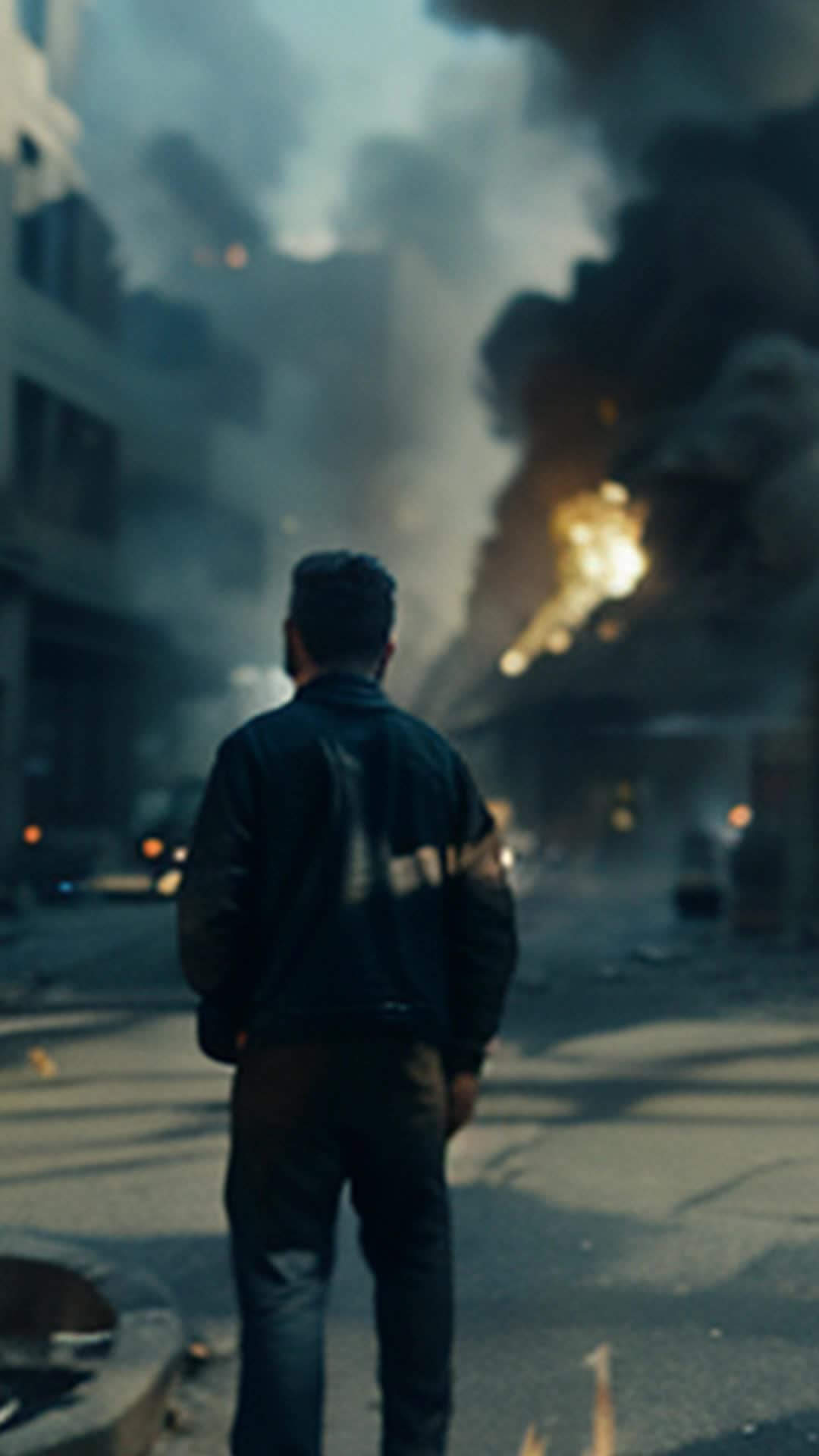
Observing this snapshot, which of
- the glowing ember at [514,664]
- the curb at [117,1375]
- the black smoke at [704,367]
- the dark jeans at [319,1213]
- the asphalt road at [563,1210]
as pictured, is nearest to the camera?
the dark jeans at [319,1213]

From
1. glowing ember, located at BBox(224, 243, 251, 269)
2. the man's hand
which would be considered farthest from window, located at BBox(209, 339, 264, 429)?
the man's hand

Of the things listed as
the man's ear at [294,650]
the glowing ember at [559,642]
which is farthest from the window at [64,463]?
the man's ear at [294,650]

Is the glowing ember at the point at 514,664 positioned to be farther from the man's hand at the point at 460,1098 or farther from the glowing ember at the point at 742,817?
the man's hand at the point at 460,1098

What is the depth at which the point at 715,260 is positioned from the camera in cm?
2048

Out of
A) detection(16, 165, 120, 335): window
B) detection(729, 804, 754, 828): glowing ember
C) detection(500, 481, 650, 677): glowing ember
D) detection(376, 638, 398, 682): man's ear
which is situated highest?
detection(16, 165, 120, 335): window

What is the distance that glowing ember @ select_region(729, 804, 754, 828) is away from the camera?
17672 millimetres

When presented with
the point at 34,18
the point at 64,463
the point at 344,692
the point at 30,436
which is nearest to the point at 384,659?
the point at 344,692

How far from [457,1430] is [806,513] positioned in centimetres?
1415

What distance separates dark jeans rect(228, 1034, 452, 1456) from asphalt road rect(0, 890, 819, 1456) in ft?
2.54

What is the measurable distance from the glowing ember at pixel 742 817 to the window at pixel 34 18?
54.7ft

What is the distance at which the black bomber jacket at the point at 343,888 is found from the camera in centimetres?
262

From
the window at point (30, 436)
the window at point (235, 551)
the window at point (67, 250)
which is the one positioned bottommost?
the window at point (30, 436)

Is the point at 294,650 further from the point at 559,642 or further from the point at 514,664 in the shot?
the point at 514,664

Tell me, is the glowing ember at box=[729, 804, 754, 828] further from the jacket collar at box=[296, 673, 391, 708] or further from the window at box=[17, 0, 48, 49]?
the window at box=[17, 0, 48, 49]
